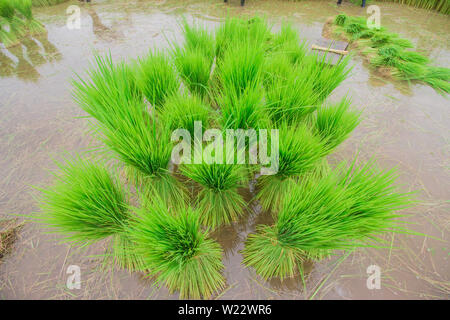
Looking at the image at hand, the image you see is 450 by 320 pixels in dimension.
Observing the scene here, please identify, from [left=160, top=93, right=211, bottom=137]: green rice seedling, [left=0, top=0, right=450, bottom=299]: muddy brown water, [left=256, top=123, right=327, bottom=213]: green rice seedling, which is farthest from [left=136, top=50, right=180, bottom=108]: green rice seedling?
[left=256, top=123, right=327, bottom=213]: green rice seedling

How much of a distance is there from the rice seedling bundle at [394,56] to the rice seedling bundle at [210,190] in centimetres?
182

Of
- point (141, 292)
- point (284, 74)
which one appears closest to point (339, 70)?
point (284, 74)

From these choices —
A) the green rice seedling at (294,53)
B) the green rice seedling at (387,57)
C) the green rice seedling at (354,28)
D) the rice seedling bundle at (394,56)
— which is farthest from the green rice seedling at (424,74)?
the green rice seedling at (294,53)

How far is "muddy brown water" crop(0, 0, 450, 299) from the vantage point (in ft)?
3.83

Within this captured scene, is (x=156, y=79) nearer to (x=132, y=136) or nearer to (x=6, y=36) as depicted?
(x=132, y=136)

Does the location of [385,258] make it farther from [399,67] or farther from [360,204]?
[399,67]

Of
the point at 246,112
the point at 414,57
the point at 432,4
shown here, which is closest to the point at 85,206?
the point at 246,112

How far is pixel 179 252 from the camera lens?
0.97m

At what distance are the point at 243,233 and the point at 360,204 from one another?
2.14 ft

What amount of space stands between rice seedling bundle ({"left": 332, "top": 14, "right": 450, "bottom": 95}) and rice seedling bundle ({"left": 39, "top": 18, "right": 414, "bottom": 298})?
182 cm

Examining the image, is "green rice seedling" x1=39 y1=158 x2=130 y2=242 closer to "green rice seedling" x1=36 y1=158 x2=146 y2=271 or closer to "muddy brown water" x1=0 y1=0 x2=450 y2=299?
"green rice seedling" x1=36 y1=158 x2=146 y2=271

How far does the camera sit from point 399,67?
9.12ft

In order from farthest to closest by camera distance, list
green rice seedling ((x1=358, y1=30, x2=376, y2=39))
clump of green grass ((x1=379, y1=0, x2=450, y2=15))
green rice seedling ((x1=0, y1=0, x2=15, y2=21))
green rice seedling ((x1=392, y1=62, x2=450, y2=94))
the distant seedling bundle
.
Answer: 1. clump of green grass ((x1=379, y1=0, x2=450, y2=15))
2. green rice seedling ((x1=358, y1=30, x2=376, y2=39))
3. the distant seedling bundle
4. green rice seedling ((x1=0, y1=0, x2=15, y2=21))
5. green rice seedling ((x1=392, y1=62, x2=450, y2=94))

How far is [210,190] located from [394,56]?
3269 millimetres
